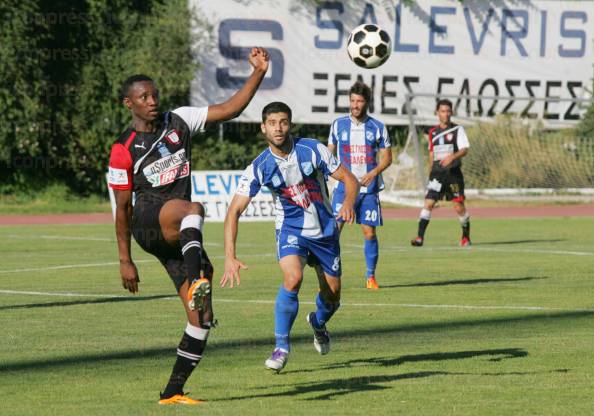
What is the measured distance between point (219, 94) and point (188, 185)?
24.8 metres

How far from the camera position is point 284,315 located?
8320 mm

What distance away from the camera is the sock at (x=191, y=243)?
6555mm

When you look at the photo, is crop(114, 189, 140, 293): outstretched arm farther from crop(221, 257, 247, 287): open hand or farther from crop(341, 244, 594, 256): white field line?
crop(341, 244, 594, 256): white field line

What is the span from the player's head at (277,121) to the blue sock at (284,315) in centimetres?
108

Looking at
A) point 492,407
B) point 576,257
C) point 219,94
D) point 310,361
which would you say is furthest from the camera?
point 219,94

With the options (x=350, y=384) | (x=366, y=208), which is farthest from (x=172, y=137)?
(x=366, y=208)

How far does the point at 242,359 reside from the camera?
871cm

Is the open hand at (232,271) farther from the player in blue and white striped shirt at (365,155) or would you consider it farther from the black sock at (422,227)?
the black sock at (422,227)

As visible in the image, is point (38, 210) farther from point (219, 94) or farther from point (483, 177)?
point (483, 177)

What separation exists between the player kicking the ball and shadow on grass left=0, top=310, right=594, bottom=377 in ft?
2.93

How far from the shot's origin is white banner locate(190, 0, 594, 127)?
31797 mm

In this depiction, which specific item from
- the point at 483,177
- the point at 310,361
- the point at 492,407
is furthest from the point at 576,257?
the point at 483,177

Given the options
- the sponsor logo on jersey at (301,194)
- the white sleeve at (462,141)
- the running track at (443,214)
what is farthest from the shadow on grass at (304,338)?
the running track at (443,214)

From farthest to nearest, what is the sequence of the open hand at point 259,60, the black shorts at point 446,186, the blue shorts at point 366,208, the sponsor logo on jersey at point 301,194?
1. the black shorts at point 446,186
2. the blue shorts at point 366,208
3. the sponsor logo on jersey at point 301,194
4. the open hand at point 259,60
